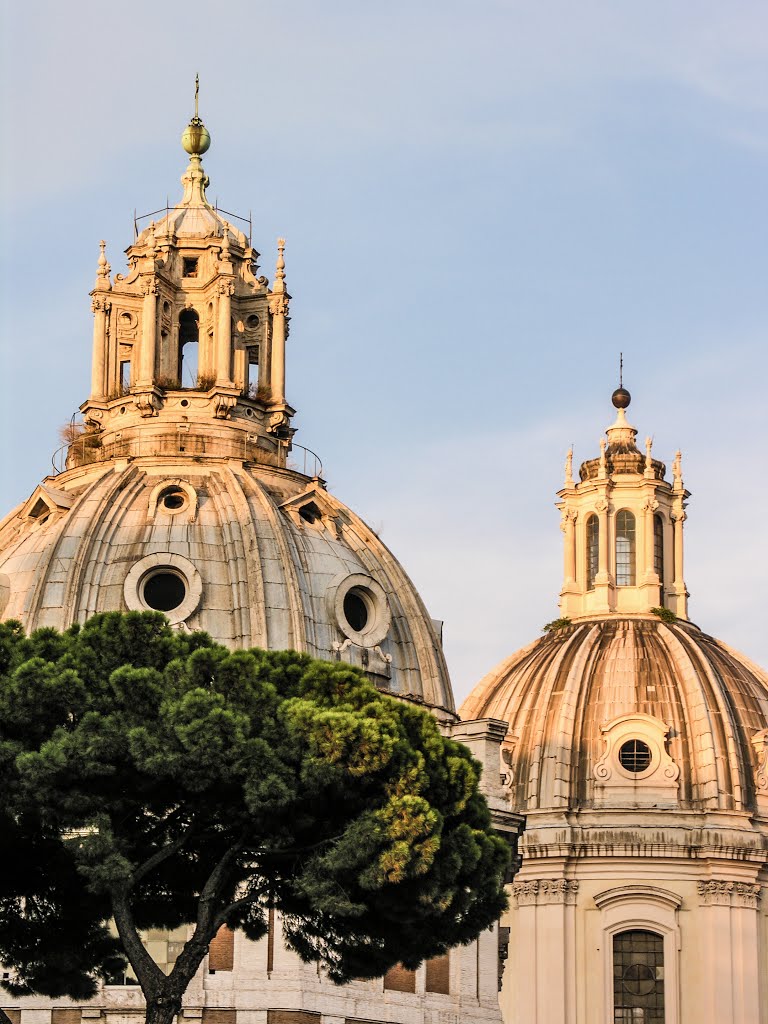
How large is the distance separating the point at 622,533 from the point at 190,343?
30250 mm

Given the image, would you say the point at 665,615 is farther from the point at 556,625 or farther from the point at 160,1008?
the point at 160,1008

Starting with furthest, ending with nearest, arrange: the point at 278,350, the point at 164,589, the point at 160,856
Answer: the point at 278,350 → the point at 164,589 → the point at 160,856

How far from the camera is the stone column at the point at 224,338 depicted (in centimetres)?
7231

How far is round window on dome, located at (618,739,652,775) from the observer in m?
88.8

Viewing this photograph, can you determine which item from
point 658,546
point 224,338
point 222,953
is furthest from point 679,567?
point 222,953

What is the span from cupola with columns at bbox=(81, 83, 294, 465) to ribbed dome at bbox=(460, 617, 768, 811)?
20.7m

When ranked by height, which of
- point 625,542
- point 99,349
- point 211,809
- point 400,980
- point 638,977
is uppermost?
point 625,542

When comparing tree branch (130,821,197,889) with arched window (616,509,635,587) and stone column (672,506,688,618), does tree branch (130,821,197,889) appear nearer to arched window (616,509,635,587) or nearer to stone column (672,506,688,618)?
stone column (672,506,688,618)

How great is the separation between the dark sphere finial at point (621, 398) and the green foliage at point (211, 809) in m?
57.1

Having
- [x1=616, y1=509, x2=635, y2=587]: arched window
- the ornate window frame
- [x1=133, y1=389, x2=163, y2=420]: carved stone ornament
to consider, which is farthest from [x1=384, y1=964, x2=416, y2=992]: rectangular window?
[x1=616, y1=509, x2=635, y2=587]: arched window

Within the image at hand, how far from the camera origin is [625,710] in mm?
89750

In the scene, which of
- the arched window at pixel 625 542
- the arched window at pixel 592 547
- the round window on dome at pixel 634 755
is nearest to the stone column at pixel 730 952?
the round window on dome at pixel 634 755

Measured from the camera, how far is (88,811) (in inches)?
1793

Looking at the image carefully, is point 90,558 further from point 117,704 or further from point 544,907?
point 544,907
